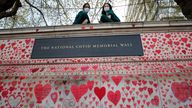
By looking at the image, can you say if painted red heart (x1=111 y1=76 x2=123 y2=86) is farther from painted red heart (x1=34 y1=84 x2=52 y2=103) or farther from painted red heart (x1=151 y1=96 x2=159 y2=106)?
painted red heart (x1=34 y1=84 x2=52 y2=103)

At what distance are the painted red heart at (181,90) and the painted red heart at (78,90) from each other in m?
1.15

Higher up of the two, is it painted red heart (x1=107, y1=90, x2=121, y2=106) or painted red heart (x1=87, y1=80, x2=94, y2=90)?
painted red heart (x1=87, y1=80, x2=94, y2=90)

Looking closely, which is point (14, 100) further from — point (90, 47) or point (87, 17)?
point (87, 17)

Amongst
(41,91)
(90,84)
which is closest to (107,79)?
(90,84)

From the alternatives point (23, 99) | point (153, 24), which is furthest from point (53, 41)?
point (153, 24)

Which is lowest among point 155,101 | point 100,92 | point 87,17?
point 155,101

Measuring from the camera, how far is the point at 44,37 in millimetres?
2514

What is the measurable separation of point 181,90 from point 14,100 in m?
2.21

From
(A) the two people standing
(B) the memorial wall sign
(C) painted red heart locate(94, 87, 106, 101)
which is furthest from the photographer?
(A) the two people standing

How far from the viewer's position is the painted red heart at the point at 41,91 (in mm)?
1992

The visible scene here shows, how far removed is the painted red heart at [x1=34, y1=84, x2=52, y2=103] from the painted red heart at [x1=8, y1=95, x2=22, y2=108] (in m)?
0.23

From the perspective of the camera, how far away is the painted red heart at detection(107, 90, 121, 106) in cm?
189

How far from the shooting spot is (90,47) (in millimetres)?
2316

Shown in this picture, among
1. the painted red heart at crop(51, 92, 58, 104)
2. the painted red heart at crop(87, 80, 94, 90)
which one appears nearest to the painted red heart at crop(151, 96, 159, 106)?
the painted red heart at crop(87, 80, 94, 90)
